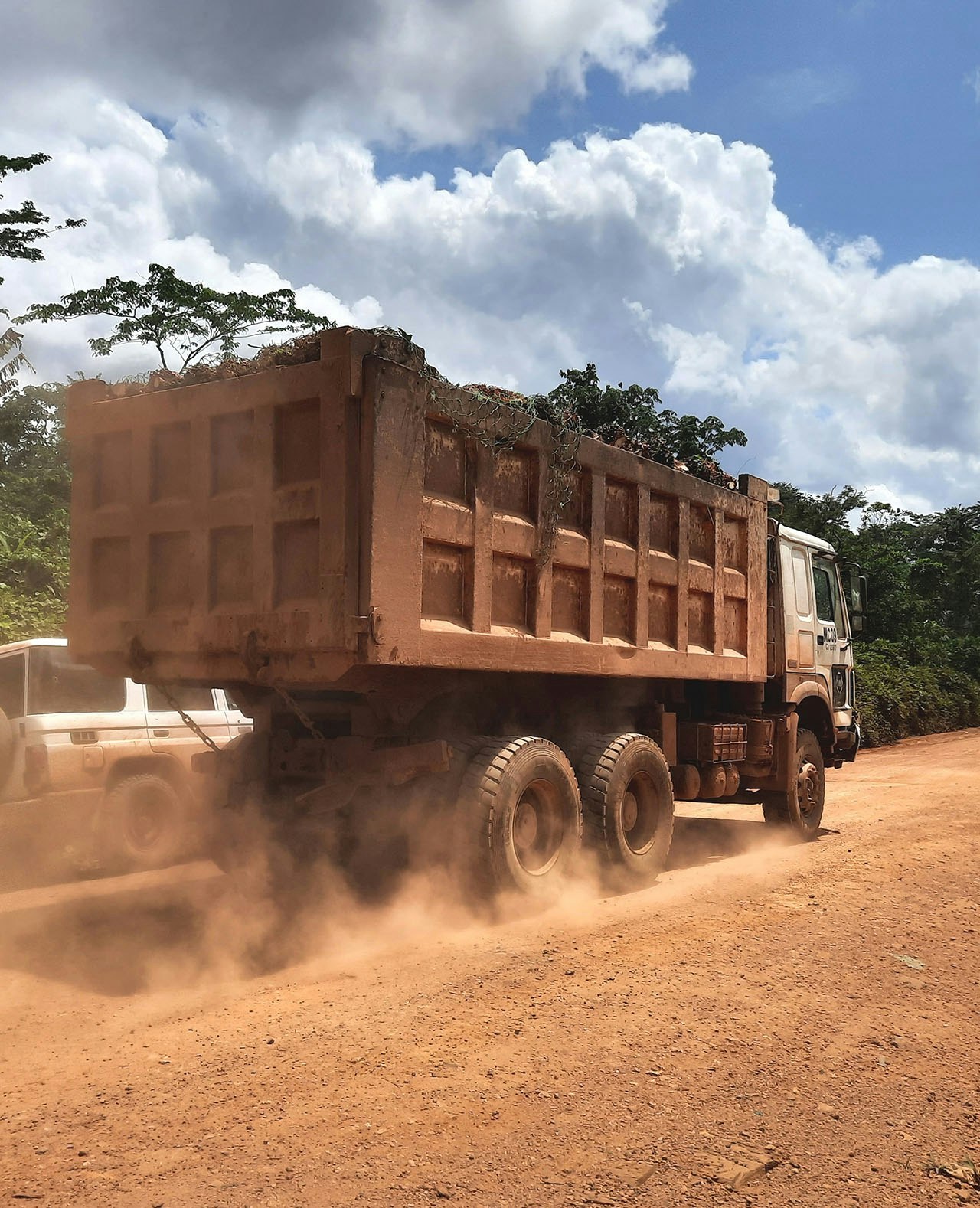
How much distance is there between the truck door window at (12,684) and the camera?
25.3ft

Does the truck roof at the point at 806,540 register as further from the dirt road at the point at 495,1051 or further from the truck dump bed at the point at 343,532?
the dirt road at the point at 495,1051

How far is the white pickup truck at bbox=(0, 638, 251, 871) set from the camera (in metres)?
7.60

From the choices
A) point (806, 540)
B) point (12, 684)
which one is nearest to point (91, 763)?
point (12, 684)

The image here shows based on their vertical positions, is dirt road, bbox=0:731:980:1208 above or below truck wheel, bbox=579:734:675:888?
below

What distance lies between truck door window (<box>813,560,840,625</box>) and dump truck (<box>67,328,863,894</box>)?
2.96 metres

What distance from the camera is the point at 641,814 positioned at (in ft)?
25.4

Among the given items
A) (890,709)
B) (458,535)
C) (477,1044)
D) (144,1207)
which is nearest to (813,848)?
(458,535)

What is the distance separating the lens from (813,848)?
928cm

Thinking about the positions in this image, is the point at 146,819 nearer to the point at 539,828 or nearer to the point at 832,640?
the point at 539,828

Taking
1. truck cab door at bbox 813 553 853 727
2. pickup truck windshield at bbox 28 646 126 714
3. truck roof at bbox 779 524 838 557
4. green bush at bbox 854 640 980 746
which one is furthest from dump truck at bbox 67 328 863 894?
green bush at bbox 854 640 980 746

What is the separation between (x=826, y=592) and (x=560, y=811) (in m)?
5.40

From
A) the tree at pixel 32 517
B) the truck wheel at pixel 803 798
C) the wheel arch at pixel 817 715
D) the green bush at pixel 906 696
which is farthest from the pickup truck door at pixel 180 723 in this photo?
the green bush at pixel 906 696

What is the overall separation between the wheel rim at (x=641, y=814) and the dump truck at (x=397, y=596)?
0.7 inches

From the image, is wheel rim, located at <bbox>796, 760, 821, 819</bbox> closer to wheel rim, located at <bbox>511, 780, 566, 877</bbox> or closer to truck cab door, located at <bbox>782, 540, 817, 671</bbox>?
truck cab door, located at <bbox>782, 540, 817, 671</bbox>
